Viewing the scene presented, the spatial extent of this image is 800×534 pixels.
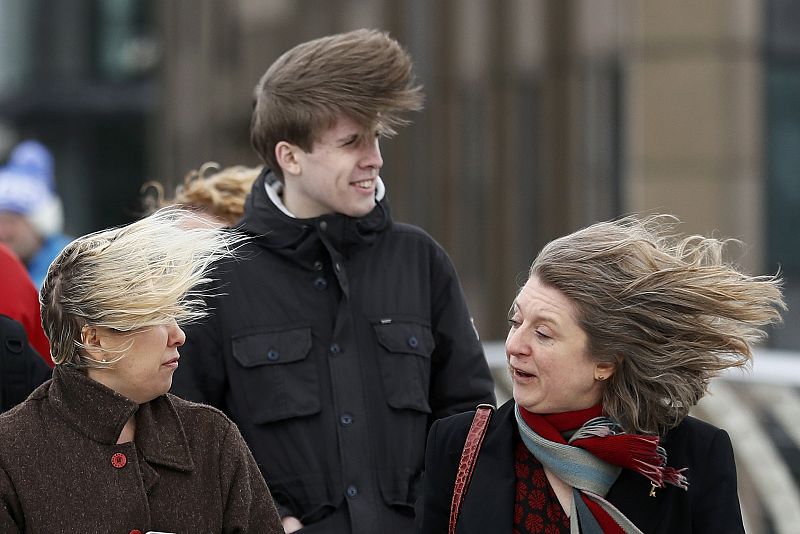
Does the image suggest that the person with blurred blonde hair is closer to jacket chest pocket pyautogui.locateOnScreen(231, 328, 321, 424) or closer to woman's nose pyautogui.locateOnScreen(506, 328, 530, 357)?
jacket chest pocket pyautogui.locateOnScreen(231, 328, 321, 424)

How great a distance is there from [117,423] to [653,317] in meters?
1.11

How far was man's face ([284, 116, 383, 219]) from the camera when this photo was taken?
3.91 m

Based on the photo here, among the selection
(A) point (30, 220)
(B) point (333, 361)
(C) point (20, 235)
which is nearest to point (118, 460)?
(B) point (333, 361)

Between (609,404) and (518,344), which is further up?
(518,344)

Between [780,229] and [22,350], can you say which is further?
[780,229]

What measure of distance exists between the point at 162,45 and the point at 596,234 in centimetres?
2243

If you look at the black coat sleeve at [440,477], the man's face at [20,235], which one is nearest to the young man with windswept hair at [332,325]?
the black coat sleeve at [440,477]

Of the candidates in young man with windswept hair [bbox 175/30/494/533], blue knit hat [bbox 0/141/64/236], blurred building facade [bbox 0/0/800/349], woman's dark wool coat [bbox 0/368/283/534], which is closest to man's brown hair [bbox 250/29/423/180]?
young man with windswept hair [bbox 175/30/494/533]

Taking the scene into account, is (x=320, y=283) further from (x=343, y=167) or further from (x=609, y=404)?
(x=609, y=404)

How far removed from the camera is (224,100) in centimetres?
2236

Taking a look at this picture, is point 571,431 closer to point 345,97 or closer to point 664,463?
point 664,463

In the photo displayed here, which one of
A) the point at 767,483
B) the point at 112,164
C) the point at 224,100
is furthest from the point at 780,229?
the point at 112,164

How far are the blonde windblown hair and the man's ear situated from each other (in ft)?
2.22

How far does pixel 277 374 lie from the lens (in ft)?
12.6
